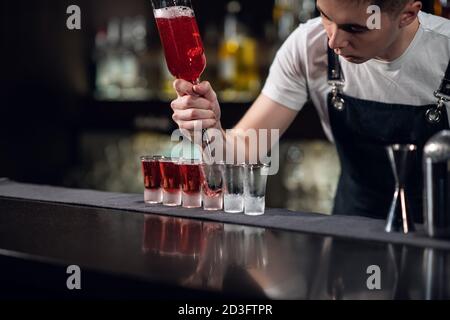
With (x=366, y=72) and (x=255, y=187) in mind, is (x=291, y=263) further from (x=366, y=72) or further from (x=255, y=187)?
(x=366, y=72)

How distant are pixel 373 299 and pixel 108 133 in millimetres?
2756

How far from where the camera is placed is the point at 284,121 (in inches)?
83.6

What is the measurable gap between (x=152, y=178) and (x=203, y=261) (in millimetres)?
559

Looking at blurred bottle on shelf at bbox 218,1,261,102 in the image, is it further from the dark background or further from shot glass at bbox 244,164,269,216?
shot glass at bbox 244,164,269,216

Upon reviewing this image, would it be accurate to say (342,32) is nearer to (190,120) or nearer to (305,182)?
(190,120)

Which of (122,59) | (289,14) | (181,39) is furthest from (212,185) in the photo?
(122,59)

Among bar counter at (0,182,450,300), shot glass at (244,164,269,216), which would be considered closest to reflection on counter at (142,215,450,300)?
→ bar counter at (0,182,450,300)

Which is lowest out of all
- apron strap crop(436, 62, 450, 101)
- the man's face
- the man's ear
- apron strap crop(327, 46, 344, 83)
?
apron strap crop(436, 62, 450, 101)

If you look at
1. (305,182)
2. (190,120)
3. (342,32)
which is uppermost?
(342,32)

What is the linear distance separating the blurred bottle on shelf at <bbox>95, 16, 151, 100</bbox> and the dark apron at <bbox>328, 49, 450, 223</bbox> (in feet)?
5.39

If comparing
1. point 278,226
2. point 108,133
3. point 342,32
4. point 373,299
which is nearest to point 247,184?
point 278,226

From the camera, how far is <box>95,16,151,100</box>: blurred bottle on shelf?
3.57m

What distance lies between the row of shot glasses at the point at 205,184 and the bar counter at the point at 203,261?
0.08 metres

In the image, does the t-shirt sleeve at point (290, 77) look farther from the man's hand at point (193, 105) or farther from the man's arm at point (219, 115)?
the man's hand at point (193, 105)
